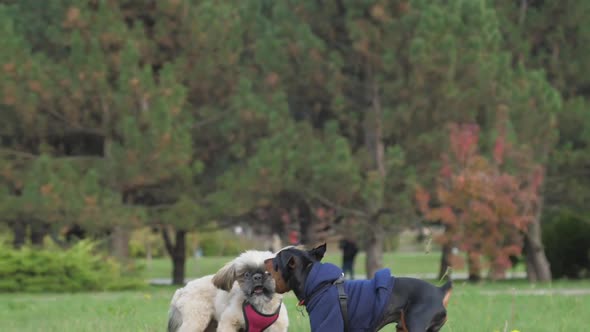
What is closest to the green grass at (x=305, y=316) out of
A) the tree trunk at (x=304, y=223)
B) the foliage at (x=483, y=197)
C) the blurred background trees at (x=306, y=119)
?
the foliage at (x=483, y=197)

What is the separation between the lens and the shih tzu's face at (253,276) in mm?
8008

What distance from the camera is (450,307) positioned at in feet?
43.1

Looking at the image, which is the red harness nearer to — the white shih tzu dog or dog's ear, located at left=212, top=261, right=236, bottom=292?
the white shih tzu dog

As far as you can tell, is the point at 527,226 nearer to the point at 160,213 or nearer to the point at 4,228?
the point at 160,213

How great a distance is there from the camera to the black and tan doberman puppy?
24.5 ft

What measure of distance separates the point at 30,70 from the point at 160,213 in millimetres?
5594

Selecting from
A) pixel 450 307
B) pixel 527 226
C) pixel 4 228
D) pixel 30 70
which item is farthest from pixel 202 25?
pixel 450 307

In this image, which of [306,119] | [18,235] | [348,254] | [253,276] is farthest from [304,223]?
[253,276]

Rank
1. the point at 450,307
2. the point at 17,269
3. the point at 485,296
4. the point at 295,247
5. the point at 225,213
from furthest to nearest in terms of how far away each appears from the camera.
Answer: the point at 225,213 → the point at 17,269 → the point at 485,296 → the point at 450,307 → the point at 295,247

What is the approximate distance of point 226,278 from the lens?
8.30 meters

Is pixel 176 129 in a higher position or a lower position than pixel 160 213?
higher

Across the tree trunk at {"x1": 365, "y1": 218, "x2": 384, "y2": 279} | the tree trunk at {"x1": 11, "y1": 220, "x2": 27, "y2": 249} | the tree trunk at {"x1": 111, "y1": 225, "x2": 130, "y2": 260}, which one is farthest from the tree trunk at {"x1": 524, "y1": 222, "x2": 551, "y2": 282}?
the tree trunk at {"x1": 11, "y1": 220, "x2": 27, "y2": 249}

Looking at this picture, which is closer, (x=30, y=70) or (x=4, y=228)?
(x=30, y=70)

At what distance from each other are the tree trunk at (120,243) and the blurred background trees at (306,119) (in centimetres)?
7
